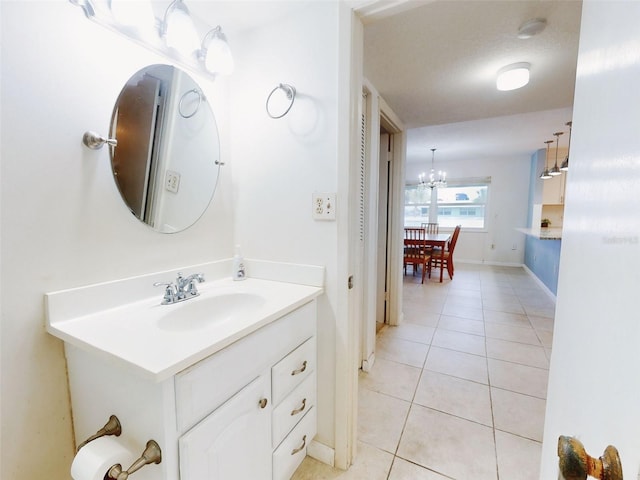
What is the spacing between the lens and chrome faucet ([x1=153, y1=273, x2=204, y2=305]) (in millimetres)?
1098

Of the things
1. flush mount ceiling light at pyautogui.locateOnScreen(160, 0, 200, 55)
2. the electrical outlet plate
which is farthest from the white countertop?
flush mount ceiling light at pyautogui.locateOnScreen(160, 0, 200, 55)

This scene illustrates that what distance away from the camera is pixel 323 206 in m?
1.22

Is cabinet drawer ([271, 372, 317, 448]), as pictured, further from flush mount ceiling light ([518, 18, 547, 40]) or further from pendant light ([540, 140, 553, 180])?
pendant light ([540, 140, 553, 180])

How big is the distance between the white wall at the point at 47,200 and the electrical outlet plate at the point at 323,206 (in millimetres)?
758

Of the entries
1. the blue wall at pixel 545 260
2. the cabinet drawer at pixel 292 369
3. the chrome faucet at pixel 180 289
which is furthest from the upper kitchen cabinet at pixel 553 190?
the chrome faucet at pixel 180 289

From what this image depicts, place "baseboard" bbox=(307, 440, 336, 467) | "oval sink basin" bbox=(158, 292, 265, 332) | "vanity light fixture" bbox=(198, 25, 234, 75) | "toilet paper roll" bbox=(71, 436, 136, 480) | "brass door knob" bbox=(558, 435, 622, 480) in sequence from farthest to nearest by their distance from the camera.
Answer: "baseboard" bbox=(307, 440, 336, 467)
"vanity light fixture" bbox=(198, 25, 234, 75)
"oval sink basin" bbox=(158, 292, 265, 332)
"toilet paper roll" bbox=(71, 436, 136, 480)
"brass door knob" bbox=(558, 435, 622, 480)

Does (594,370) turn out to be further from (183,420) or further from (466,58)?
(466,58)

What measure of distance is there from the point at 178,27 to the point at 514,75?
78.4 inches

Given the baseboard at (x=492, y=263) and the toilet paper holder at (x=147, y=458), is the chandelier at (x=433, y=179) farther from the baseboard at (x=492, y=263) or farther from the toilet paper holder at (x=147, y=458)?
the toilet paper holder at (x=147, y=458)

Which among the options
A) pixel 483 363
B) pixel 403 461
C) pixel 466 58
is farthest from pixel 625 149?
pixel 483 363

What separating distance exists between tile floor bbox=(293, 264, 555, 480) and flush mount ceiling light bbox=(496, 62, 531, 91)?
2.04 meters

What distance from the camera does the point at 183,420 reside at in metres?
0.69

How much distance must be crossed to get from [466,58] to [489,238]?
5.14 meters

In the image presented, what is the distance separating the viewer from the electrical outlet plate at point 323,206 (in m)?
1.20
